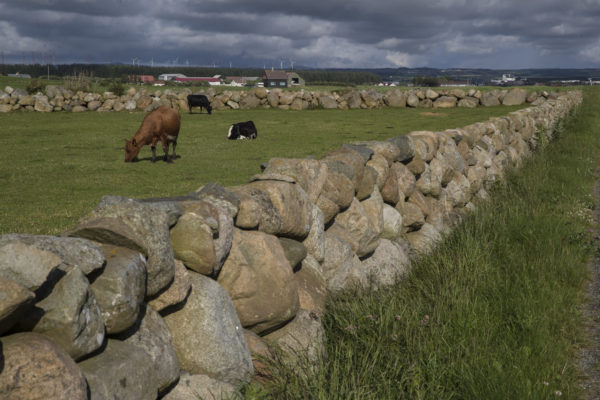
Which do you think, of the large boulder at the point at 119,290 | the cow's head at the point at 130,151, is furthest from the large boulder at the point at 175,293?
the cow's head at the point at 130,151

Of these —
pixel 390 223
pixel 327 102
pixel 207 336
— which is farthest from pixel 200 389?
pixel 327 102

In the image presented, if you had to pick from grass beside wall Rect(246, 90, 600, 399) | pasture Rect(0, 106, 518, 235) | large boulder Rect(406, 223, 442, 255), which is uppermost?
pasture Rect(0, 106, 518, 235)

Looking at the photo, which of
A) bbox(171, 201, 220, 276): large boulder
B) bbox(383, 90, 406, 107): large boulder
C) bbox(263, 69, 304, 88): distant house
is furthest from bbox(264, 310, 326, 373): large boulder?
bbox(263, 69, 304, 88): distant house

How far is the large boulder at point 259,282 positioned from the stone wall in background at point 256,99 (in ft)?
85.0

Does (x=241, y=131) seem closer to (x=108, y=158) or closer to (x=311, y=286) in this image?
(x=108, y=158)

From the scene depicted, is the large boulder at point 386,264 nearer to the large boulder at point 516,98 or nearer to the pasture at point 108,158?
the pasture at point 108,158

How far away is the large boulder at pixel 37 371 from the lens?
6.52ft

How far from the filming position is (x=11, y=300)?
1953mm

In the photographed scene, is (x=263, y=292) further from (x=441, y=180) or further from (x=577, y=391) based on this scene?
(x=441, y=180)

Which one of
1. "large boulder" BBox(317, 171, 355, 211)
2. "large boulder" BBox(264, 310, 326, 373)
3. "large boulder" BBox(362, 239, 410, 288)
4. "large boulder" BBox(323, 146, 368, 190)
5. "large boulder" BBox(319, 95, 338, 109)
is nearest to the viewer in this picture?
"large boulder" BBox(264, 310, 326, 373)

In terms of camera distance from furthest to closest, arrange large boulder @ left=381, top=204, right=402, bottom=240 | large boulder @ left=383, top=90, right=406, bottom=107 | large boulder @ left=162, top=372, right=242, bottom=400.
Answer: large boulder @ left=383, top=90, right=406, bottom=107
large boulder @ left=381, top=204, right=402, bottom=240
large boulder @ left=162, top=372, right=242, bottom=400

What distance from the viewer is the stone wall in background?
2806cm

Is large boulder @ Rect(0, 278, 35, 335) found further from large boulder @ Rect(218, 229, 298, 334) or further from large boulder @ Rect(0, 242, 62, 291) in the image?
large boulder @ Rect(218, 229, 298, 334)

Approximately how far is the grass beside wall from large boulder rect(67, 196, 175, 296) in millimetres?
1010
